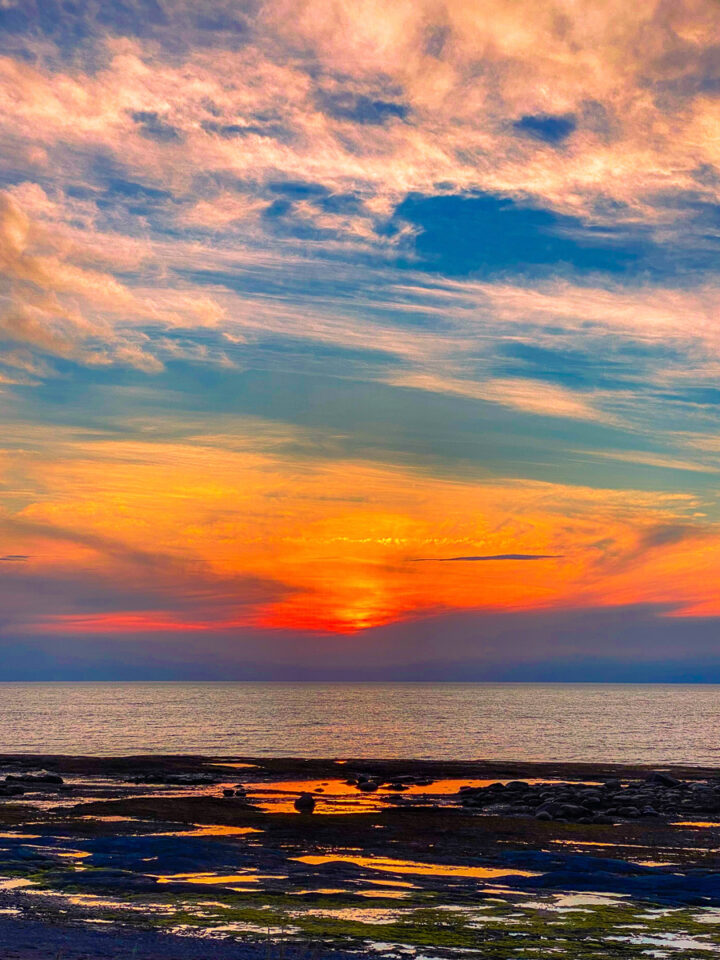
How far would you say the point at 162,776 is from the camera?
212ft

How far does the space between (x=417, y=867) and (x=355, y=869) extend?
2.45m

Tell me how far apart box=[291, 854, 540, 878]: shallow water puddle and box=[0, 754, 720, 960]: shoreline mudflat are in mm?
110

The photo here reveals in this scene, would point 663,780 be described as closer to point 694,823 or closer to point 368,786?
point 694,823

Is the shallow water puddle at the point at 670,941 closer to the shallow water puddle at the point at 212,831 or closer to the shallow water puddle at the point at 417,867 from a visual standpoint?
the shallow water puddle at the point at 417,867

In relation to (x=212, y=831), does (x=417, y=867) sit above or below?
above

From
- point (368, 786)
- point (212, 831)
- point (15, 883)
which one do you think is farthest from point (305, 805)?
point (15, 883)

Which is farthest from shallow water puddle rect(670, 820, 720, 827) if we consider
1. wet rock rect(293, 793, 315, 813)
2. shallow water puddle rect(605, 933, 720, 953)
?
shallow water puddle rect(605, 933, 720, 953)

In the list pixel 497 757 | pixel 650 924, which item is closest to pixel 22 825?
pixel 650 924

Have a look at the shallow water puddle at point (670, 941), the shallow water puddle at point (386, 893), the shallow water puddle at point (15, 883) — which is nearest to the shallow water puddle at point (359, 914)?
the shallow water puddle at point (386, 893)

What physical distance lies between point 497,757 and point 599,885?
64.8 m

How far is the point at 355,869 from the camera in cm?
3100

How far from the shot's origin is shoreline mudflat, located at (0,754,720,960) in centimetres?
2194

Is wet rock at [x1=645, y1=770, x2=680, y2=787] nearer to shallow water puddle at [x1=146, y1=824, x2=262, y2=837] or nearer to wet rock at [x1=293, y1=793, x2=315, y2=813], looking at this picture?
wet rock at [x1=293, y1=793, x2=315, y2=813]

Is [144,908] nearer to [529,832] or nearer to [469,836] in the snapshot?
[469,836]
